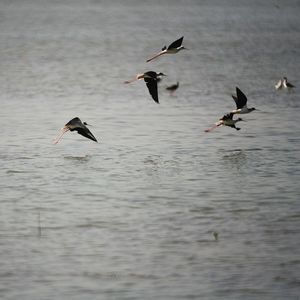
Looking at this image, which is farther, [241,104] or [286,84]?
[286,84]

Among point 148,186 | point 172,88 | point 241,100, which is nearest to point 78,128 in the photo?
point 241,100

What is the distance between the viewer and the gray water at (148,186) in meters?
8.46

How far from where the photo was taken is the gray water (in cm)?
846

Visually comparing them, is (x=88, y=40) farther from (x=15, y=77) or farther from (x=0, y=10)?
(x=0, y=10)

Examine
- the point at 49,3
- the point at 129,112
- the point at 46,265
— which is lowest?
the point at 46,265

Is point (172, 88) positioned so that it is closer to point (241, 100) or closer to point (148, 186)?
point (241, 100)

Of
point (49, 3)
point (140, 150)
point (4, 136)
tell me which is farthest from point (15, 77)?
point (49, 3)

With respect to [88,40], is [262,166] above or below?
below

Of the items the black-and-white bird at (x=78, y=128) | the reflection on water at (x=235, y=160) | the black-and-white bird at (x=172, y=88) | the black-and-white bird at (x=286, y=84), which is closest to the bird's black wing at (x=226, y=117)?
the reflection on water at (x=235, y=160)

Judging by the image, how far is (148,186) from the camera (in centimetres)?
1198

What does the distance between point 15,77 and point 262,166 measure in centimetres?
1303

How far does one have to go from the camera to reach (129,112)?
61.1ft

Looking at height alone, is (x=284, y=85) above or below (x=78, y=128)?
above

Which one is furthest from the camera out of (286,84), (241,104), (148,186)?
(286,84)
